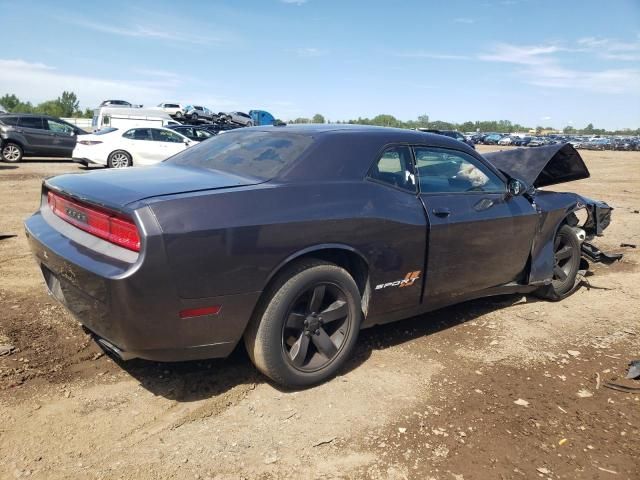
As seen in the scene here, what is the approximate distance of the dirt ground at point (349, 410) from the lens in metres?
2.45

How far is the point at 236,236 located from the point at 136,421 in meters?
1.14

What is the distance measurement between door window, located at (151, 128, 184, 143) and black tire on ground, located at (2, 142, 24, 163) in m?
5.19

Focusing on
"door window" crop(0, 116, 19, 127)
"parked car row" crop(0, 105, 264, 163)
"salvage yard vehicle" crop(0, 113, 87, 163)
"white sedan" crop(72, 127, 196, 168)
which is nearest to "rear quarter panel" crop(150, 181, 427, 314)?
"white sedan" crop(72, 127, 196, 168)

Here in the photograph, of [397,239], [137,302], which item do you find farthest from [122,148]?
[137,302]

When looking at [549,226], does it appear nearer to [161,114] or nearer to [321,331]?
[321,331]

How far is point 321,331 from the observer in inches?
123

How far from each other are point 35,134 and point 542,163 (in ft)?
54.8

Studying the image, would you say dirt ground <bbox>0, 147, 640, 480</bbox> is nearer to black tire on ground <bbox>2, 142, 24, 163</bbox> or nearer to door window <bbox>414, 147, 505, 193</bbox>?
door window <bbox>414, 147, 505, 193</bbox>

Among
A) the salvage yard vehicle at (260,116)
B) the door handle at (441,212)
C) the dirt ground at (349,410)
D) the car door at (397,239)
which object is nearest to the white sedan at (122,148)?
the dirt ground at (349,410)

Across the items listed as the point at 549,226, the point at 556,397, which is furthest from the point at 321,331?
the point at 549,226

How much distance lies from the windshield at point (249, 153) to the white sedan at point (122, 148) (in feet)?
35.4

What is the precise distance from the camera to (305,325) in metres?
3.04

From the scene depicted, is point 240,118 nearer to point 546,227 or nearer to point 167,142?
point 167,142

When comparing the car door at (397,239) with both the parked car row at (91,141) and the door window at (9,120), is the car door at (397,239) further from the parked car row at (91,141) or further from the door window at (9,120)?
the door window at (9,120)
